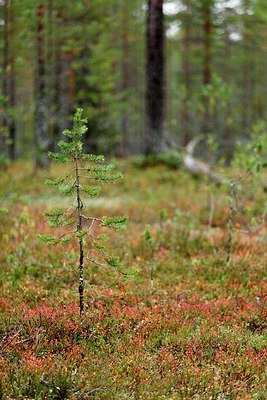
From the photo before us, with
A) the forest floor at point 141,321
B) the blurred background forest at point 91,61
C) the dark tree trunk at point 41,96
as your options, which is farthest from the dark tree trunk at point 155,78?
the forest floor at point 141,321

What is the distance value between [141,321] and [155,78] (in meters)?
13.0

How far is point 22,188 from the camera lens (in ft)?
47.7

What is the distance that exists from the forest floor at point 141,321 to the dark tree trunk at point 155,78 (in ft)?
26.1

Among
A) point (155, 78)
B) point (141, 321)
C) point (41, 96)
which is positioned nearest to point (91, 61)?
point (155, 78)

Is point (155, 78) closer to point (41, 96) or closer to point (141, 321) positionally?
point (41, 96)

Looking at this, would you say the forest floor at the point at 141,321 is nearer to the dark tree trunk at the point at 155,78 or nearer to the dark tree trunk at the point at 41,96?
the dark tree trunk at the point at 41,96

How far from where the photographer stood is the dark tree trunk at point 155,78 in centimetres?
1686

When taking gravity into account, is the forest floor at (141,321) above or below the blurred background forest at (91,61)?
below

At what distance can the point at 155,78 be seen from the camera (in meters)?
17.6

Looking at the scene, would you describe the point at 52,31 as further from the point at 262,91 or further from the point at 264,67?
the point at 262,91

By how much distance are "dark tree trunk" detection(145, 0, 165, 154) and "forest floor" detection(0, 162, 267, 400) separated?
7958 millimetres

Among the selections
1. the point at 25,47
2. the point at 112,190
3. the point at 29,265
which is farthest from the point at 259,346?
the point at 25,47

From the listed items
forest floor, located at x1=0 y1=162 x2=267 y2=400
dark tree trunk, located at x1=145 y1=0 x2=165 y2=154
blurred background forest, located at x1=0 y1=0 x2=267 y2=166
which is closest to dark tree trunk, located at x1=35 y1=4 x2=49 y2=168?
blurred background forest, located at x1=0 y1=0 x2=267 y2=166

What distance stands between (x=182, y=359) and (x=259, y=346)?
104cm
